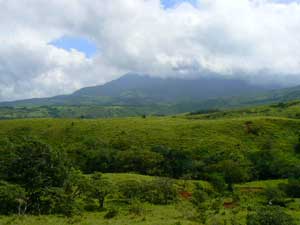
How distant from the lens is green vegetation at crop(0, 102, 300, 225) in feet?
205

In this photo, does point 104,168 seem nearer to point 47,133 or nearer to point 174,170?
point 174,170

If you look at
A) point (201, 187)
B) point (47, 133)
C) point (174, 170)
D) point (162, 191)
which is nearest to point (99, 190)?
point (162, 191)

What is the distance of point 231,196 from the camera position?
88438mm

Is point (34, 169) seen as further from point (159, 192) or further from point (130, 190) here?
point (159, 192)

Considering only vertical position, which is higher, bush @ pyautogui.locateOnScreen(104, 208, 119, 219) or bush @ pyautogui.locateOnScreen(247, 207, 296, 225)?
bush @ pyautogui.locateOnScreen(247, 207, 296, 225)

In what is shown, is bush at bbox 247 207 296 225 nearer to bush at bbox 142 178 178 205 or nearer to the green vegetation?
the green vegetation

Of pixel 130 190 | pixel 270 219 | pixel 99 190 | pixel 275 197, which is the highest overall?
pixel 270 219

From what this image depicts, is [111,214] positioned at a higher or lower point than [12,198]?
lower

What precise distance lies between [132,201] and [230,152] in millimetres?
63690

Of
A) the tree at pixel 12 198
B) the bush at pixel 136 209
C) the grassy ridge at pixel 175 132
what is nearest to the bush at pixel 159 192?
the bush at pixel 136 209

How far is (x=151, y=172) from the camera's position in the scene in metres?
112

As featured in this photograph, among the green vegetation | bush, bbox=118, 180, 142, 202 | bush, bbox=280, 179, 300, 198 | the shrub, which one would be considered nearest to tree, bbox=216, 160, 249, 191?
the green vegetation

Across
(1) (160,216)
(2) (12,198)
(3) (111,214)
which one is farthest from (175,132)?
(2) (12,198)

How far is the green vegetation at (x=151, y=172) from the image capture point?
205 feet
